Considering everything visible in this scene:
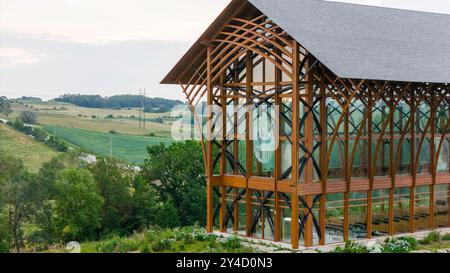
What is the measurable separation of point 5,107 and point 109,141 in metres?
11.5

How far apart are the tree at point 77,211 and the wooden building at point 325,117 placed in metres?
15.7

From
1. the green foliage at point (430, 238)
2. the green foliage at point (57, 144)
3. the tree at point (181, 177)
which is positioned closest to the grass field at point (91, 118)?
the green foliage at point (57, 144)

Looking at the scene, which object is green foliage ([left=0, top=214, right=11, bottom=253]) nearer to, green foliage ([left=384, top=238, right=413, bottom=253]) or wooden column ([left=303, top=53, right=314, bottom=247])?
wooden column ([left=303, top=53, right=314, bottom=247])

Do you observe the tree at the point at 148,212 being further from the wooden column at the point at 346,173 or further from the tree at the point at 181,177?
the wooden column at the point at 346,173

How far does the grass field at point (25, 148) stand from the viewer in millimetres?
69125

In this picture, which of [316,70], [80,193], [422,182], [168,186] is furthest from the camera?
[168,186]

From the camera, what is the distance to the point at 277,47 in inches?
1094

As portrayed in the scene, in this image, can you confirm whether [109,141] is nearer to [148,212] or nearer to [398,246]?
[148,212]

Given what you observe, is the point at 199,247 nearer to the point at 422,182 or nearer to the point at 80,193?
the point at 422,182

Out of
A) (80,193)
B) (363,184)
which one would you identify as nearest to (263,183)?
(363,184)

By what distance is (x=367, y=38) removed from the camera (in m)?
29.9

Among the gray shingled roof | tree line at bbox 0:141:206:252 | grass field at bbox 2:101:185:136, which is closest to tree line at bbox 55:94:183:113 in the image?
grass field at bbox 2:101:185:136

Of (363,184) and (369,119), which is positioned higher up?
(369,119)

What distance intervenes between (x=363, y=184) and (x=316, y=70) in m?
4.65
